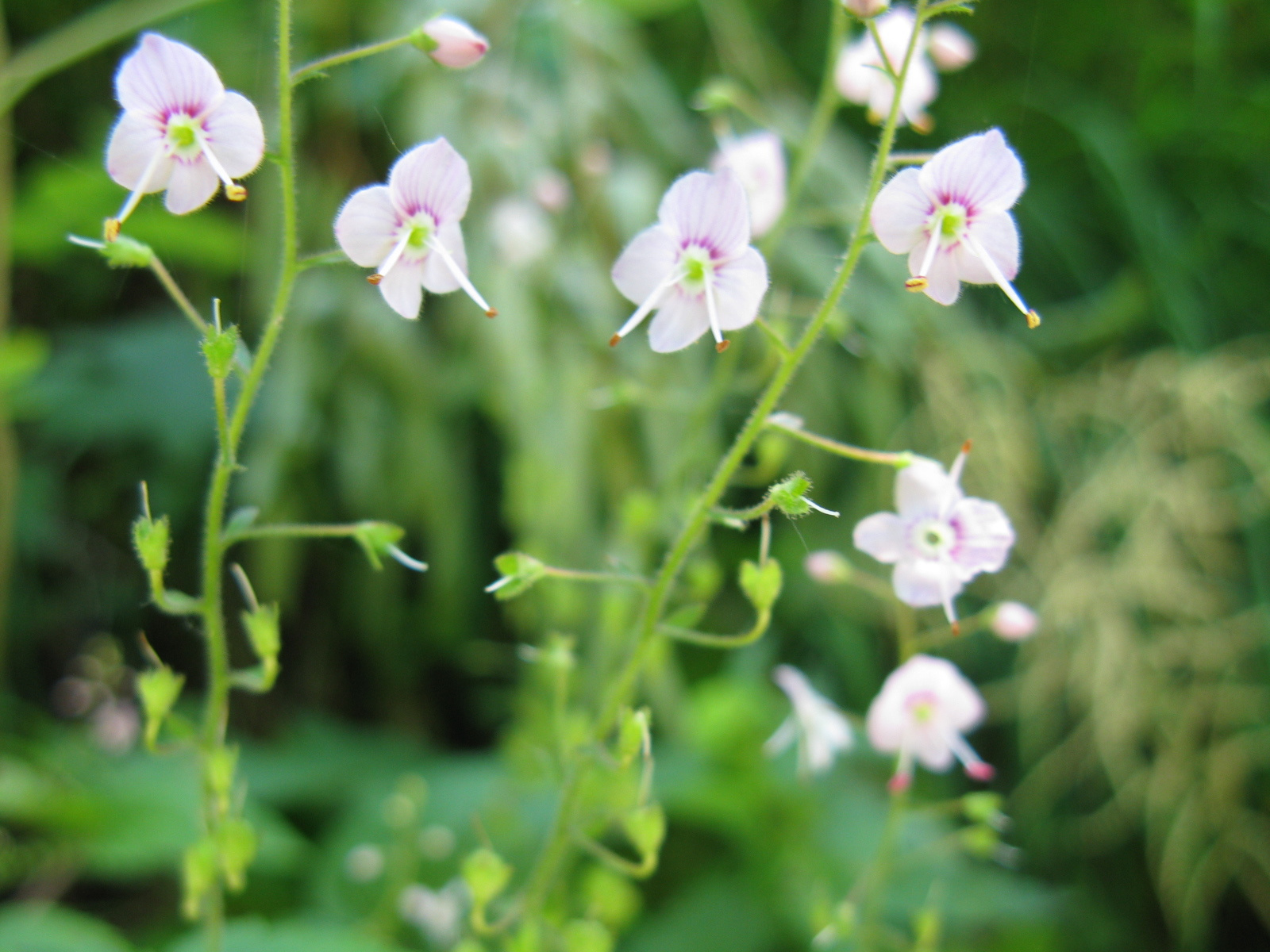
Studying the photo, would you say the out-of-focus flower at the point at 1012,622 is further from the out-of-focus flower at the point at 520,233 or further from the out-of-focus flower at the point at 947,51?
the out-of-focus flower at the point at 520,233

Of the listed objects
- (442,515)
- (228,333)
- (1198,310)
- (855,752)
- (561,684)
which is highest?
(228,333)

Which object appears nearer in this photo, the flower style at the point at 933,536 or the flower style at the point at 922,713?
the flower style at the point at 933,536

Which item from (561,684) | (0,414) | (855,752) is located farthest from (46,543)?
(561,684)

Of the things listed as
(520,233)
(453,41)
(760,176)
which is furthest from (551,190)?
(453,41)

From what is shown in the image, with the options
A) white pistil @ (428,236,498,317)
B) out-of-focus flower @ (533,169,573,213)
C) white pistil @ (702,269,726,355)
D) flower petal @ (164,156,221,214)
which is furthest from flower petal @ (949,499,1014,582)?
out-of-focus flower @ (533,169,573,213)

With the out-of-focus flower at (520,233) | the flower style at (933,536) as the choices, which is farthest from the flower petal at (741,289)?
the out-of-focus flower at (520,233)

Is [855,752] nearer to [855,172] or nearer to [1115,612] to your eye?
[1115,612]
